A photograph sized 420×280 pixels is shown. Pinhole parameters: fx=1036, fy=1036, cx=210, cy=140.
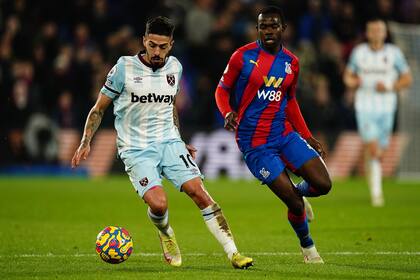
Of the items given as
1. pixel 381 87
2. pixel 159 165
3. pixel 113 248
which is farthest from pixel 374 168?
pixel 113 248

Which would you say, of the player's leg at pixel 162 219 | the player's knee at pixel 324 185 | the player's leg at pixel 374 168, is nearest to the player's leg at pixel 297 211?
the player's knee at pixel 324 185

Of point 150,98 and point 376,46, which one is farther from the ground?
point 150,98

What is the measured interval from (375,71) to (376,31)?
721 mm

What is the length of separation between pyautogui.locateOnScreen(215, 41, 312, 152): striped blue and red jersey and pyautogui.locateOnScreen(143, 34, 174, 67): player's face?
0.78 m

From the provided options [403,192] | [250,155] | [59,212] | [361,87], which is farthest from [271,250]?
[403,192]

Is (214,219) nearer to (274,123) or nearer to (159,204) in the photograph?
(159,204)

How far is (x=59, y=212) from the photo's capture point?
51.0 feet

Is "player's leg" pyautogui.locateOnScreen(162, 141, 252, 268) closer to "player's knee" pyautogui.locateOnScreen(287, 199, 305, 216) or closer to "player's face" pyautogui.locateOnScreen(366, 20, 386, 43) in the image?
"player's knee" pyautogui.locateOnScreen(287, 199, 305, 216)

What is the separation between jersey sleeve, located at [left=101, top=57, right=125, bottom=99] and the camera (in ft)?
31.4

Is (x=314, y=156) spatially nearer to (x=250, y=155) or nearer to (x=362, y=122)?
(x=250, y=155)

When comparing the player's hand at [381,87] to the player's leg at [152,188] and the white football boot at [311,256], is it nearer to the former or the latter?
the white football boot at [311,256]

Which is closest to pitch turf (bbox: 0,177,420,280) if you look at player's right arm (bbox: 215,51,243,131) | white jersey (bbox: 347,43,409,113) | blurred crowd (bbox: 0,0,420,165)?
player's right arm (bbox: 215,51,243,131)

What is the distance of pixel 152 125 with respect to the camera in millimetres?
9719

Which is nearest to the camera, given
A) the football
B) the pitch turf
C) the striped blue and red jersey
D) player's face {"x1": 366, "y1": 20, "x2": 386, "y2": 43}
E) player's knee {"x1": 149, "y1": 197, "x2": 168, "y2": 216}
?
the pitch turf
